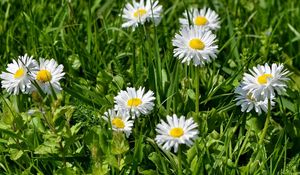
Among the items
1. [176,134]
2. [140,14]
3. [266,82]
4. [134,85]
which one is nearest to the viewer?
[176,134]

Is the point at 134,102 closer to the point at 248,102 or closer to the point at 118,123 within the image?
the point at 118,123

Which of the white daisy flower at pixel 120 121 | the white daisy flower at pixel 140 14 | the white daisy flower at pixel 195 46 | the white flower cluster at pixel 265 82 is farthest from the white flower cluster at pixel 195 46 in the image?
the white daisy flower at pixel 140 14

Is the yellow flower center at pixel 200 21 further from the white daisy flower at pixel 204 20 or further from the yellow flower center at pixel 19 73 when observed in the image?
the yellow flower center at pixel 19 73

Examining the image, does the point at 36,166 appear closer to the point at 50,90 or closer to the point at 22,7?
the point at 50,90

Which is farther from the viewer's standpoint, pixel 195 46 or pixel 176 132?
pixel 195 46

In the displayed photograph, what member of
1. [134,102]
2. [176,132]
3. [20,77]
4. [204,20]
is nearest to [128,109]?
[134,102]
